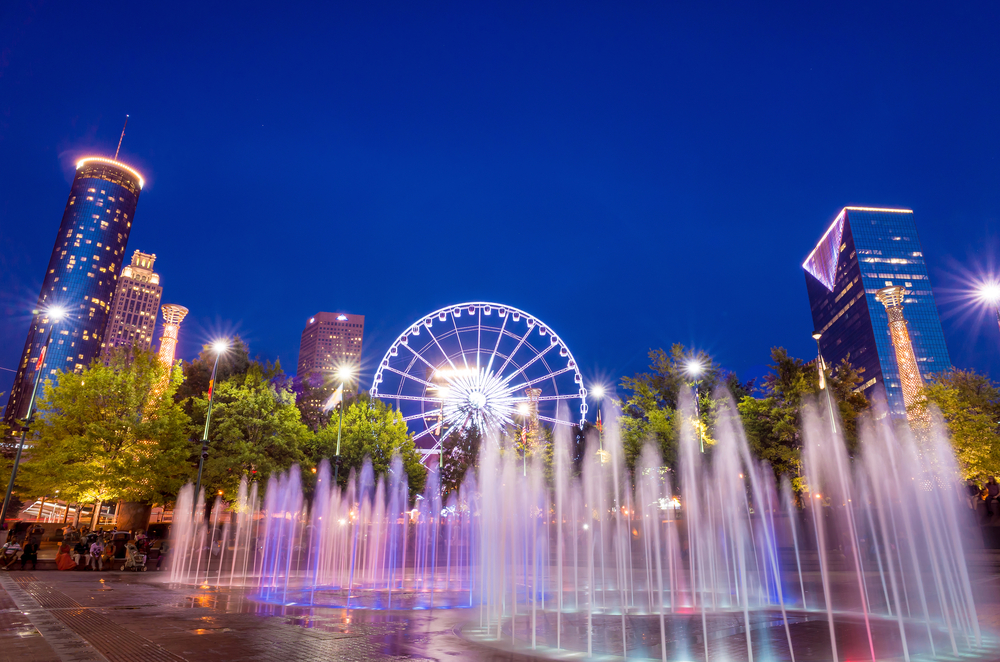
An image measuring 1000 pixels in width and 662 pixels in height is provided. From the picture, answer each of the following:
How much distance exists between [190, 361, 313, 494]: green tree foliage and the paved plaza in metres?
19.0

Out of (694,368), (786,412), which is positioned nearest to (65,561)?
(694,368)

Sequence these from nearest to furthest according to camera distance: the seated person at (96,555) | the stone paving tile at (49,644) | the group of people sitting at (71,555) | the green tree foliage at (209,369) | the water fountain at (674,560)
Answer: the stone paving tile at (49,644) → the water fountain at (674,560) → the group of people sitting at (71,555) → the seated person at (96,555) → the green tree foliage at (209,369)

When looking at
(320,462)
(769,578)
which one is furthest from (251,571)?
(769,578)

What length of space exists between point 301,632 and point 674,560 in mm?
26407

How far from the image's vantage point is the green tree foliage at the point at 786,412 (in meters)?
34.6

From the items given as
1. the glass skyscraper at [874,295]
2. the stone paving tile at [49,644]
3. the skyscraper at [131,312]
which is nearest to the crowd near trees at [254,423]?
the stone paving tile at [49,644]

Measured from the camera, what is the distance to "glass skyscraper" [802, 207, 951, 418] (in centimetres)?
13225

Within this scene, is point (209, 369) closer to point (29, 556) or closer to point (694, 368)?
point (29, 556)

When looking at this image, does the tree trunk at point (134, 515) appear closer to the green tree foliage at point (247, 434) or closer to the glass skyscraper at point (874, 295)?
the green tree foliage at point (247, 434)

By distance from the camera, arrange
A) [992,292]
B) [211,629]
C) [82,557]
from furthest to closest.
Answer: [82,557] → [992,292] → [211,629]

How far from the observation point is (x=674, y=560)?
32.7m

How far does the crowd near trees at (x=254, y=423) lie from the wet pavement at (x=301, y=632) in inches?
722

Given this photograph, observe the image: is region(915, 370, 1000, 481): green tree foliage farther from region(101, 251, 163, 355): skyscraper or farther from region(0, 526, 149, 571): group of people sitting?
region(101, 251, 163, 355): skyscraper

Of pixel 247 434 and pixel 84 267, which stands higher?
pixel 84 267
